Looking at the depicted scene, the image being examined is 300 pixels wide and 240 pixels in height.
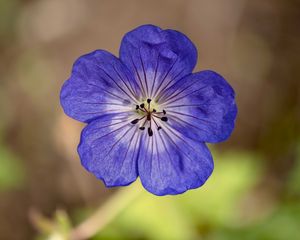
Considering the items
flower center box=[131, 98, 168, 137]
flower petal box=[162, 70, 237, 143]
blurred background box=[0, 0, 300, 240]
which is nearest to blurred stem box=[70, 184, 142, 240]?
blurred background box=[0, 0, 300, 240]

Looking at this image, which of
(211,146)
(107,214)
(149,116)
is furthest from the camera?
(211,146)

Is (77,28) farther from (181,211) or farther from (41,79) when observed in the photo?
(181,211)

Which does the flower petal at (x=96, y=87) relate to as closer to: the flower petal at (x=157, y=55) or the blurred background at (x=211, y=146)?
the flower petal at (x=157, y=55)

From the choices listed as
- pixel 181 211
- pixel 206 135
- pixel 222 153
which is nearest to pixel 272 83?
pixel 222 153

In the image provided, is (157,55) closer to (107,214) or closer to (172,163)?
(172,163)

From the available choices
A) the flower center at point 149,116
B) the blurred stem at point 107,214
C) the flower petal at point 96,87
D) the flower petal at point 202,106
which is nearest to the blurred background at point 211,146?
the blurred stem at point 107,214

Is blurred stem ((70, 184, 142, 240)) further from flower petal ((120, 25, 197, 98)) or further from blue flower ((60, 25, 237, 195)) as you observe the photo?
flower petal ((120, 25, 197, 98))

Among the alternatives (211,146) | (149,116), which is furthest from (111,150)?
(211,146)
